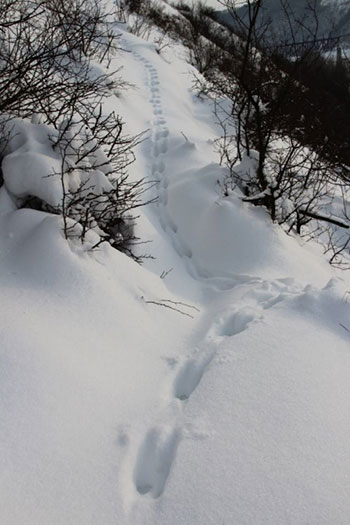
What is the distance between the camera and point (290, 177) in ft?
15.7

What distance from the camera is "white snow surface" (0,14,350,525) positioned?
57.1 inches

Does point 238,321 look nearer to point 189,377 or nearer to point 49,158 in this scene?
point 189,377

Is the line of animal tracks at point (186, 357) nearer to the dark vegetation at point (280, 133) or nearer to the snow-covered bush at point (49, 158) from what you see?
the snow-covered bush at point (49, 158)

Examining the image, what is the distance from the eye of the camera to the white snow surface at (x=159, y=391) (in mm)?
1450

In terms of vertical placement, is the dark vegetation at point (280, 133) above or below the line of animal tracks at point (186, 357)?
above

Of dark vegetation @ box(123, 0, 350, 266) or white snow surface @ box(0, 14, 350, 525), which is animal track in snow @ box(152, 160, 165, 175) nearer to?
dark vegetation @ box(123, 0, 350, 266)

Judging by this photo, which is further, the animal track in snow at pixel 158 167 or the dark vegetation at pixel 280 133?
the animal track in snow at pixel 158 167

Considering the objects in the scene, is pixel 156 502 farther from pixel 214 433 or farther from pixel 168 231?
pixel 168 231

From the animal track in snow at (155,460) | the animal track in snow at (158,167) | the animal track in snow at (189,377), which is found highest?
the animal track in snow at (155,460)

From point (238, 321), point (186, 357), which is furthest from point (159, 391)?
point (238, 321)

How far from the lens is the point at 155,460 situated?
166cm

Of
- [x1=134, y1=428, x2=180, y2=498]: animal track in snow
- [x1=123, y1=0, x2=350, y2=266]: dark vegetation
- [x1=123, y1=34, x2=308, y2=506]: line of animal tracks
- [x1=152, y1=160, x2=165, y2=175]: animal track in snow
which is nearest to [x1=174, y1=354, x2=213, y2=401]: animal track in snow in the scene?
[x1=123, y1=34, x2=308, y2=506]: line of animal tracks

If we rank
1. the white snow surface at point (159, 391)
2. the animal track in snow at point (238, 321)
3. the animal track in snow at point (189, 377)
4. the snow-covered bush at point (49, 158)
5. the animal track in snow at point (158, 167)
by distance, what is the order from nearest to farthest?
the white snow surface at point (159, 391), the animal track in snow at point (189, 377), the animal track in snow at point (238, 321), the snow-covered bush at point (49, 158), the animal track in snow at point (158, 167)

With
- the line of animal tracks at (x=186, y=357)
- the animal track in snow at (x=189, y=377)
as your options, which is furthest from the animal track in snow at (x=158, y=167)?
the animal track in snow at (x=189, y=377)
